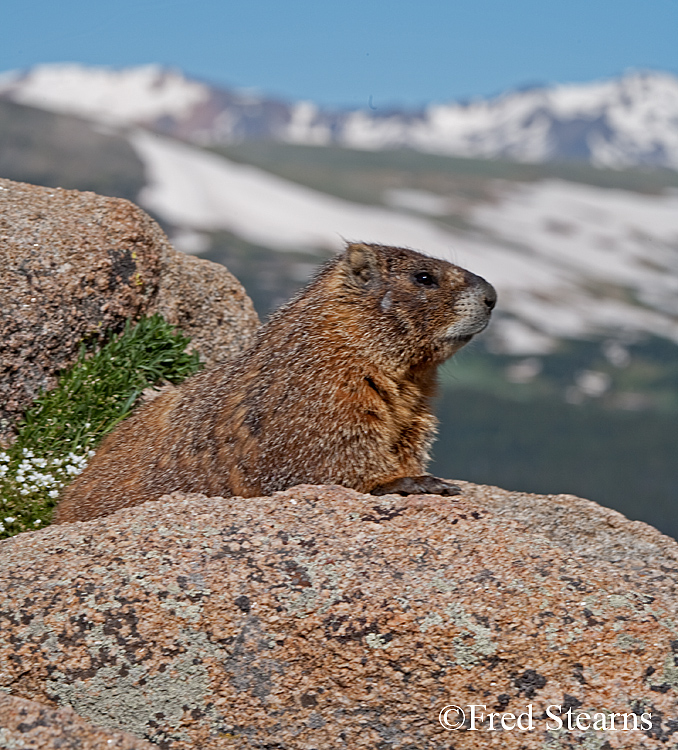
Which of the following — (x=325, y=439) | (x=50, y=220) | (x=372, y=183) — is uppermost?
(x=372, y=183)

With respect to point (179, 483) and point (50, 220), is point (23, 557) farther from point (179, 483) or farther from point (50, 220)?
point (50, 220)

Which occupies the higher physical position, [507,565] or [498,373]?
[507,565]

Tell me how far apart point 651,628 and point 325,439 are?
237cm

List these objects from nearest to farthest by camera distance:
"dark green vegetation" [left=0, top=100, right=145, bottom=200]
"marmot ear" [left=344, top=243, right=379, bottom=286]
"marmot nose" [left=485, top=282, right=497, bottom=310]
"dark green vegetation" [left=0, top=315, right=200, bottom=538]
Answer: "marmot nose" [left=485, top=282, right=497, bottom=310], "marmot ear" [left=344, top=243, right=379, bottom=286], "dark green vegetation" [left=0, top=315, right=200, bottom=538], "dark green vegetation" [left=0, top=100, right=145, bottom=200]

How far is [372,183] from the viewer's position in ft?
230

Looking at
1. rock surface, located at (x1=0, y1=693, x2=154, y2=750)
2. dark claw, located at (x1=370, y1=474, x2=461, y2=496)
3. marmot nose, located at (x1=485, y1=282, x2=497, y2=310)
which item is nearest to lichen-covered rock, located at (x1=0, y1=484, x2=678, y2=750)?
rock surface, located at (x1=0, y1=693, x2=154, y2=750)

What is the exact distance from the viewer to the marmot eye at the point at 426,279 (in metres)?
7.03

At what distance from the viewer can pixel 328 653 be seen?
4867 mm

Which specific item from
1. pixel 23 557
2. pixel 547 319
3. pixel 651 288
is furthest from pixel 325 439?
pixel 651 288

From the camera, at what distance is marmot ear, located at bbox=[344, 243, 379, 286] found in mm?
7086

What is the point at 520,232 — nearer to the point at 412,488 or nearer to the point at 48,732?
the point at 412,488

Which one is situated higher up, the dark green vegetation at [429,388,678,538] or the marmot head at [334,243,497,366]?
the marmot head at [334,243,497,366]

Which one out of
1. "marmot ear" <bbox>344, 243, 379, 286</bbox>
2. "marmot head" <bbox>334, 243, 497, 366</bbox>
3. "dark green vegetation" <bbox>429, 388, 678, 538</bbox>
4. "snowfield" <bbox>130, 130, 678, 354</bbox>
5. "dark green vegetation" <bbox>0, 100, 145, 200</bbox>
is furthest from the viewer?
"snowfield" <bbox>130, 130, 678, 354</bbox>

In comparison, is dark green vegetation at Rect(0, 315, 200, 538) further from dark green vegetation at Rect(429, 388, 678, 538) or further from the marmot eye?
dark green vegetation at Rect(429, 388, 678, 538)
